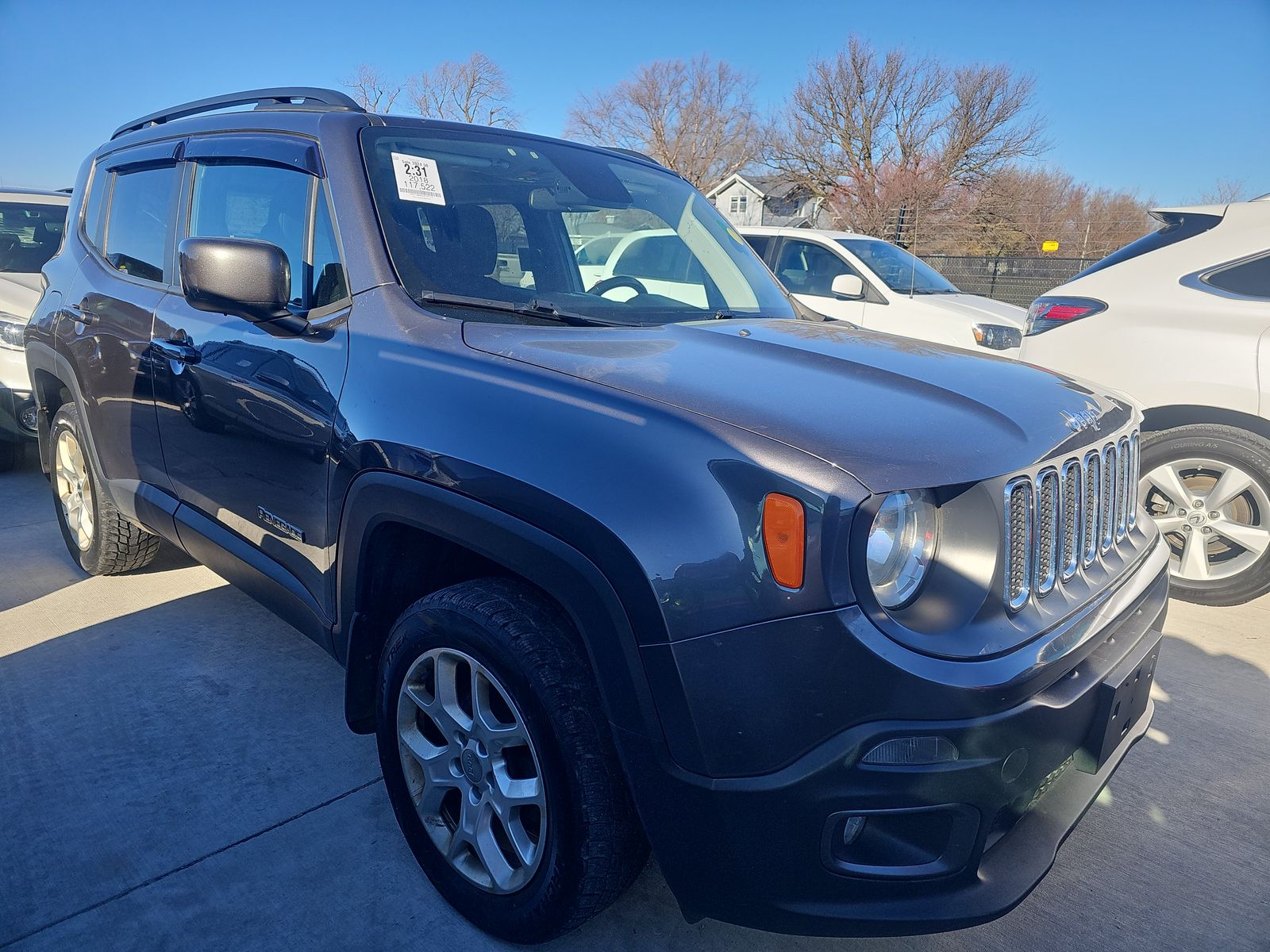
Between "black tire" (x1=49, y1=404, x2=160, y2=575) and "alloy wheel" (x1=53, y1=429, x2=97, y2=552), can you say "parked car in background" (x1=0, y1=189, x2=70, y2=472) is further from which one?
"black tire" (x1=49, y1=404, x2=160, y2=575)

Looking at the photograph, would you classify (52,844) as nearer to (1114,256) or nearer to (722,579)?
(722,579)

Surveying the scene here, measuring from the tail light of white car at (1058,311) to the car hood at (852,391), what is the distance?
243 cm

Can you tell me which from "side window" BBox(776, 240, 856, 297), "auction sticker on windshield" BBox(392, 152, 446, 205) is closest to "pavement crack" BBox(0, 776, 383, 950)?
"auction sticker on windshield" BBox(392, 152, 446, 205)

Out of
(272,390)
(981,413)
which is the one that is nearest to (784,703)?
(981,413)

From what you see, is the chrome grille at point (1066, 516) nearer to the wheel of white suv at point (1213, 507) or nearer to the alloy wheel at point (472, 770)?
the alloy wheel at point (472, 770)

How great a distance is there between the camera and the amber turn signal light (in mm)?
1512

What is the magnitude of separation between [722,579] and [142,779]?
211 cm

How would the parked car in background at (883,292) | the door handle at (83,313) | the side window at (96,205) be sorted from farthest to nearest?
the parked car in background at (883,292) < the side window at (96,205) < the door handle at (83,313)

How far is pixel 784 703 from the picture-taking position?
1515 millimetres

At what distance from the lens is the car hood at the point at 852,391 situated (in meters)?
1.63

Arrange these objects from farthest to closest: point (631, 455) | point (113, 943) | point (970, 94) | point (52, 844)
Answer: point (970, 94) → point (52, 844) → point (113, 943) → point (631, 455)

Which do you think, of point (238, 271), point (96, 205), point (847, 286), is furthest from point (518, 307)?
point (847, 286)

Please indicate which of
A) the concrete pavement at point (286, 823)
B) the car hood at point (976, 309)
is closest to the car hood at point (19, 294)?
the concrete pavement at point (286, 823)

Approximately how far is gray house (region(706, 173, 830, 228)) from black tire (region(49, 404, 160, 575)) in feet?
130
